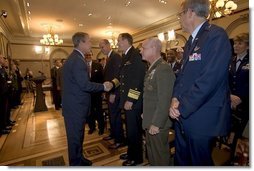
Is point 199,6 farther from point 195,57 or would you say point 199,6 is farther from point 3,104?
point 3,104

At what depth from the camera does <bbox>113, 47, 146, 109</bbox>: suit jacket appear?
Result: 1.98m

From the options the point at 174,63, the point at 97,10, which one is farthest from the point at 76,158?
the point at 97,10

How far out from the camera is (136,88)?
198 cm

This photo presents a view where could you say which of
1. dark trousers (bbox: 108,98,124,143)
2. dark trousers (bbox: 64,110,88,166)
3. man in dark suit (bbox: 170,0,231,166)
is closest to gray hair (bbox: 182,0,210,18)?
man in dark suit (bbox: 170,0,231,166)

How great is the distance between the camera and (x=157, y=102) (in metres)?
1.51

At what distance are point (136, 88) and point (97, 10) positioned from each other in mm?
4297

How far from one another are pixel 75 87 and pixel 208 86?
1.33 metres

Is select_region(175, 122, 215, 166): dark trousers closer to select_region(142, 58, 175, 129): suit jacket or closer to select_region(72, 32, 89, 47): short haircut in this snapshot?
select_region(142, 58, 175, 129): suit jacket

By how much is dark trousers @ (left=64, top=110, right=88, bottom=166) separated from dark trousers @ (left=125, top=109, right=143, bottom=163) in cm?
53

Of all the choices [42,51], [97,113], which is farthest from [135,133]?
[42,51]

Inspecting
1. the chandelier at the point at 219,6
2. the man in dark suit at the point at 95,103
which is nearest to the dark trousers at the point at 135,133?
the man in dark suit at the point at 95,103

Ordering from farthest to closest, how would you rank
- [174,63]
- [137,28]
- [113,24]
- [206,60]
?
[137,28] → [113,24] → [174,63] → [206,60]

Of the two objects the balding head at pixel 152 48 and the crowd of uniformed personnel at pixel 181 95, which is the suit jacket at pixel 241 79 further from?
the balding head at pixel 152 48

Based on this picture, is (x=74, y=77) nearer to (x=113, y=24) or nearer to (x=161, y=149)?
(x=161, y=149)
